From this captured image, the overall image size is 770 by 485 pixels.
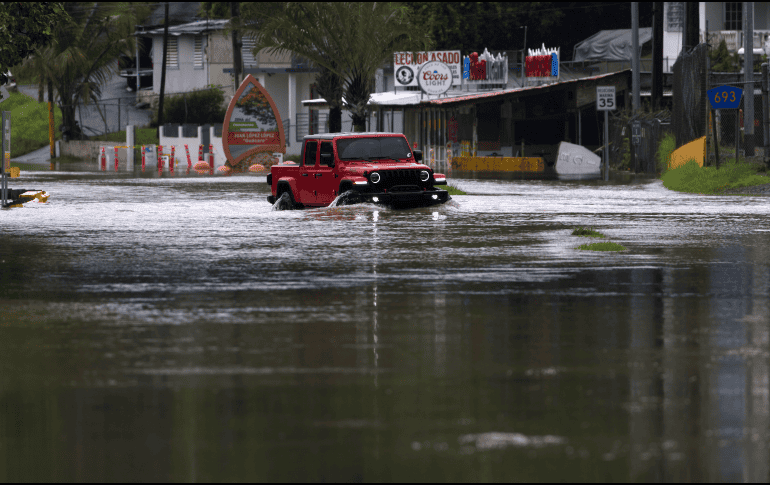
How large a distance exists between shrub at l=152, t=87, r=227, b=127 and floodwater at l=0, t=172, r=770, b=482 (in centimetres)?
5402

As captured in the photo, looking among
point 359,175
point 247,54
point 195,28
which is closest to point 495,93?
point 247,54

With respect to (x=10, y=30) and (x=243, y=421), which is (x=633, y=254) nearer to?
(x=243, y=421)

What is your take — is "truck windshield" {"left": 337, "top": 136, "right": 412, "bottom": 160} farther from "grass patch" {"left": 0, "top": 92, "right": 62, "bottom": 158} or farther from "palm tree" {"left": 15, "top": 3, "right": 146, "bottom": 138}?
"grass patch" {"left": 0, "top": 92, "right": 62, "bottom": 158}

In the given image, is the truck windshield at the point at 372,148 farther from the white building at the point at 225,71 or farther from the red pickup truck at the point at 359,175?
the white building at the point at 225,71

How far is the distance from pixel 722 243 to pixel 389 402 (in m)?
11.1

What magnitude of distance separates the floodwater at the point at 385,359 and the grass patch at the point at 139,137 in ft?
171

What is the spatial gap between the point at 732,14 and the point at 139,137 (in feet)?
113

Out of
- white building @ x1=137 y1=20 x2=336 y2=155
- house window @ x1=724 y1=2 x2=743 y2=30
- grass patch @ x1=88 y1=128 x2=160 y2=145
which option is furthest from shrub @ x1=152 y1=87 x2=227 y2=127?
house window @ x1=724 y1=2 x2=743 y2=30

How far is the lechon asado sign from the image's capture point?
52.2 meters

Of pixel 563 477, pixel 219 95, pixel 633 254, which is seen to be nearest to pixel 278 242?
pixel 633 254

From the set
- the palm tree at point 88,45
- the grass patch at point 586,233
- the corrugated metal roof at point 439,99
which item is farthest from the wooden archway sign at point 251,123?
the grass patch at point 586,233

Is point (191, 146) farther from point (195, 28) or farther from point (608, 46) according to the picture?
point (608, 46)

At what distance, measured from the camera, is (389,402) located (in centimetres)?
711

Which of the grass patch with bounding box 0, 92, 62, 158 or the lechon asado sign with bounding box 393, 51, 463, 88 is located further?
the grass patch with bounding box 0, 92, 62, 158
